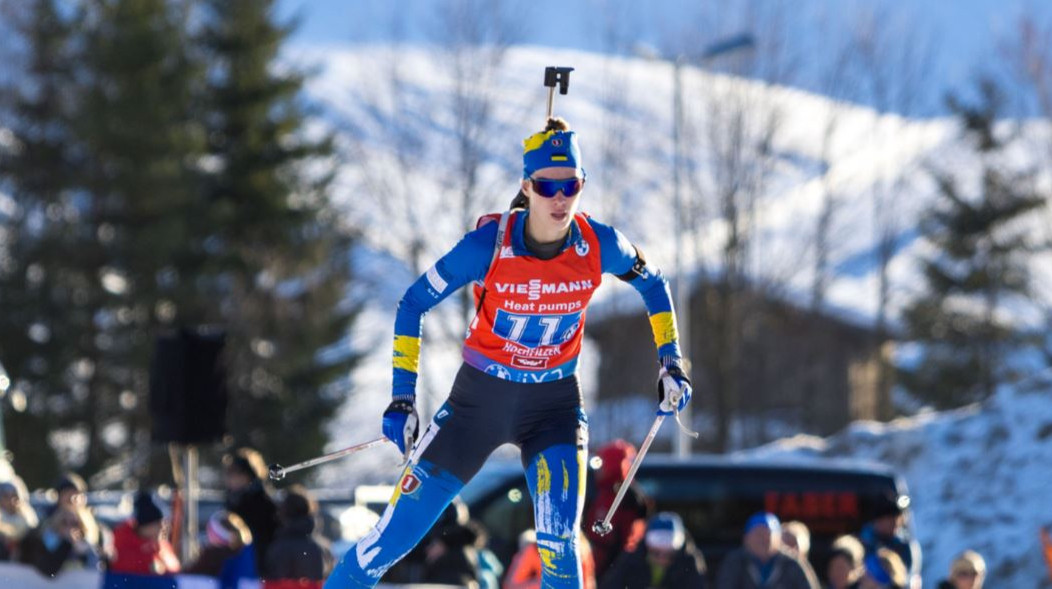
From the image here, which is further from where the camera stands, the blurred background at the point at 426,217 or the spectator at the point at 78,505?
the blurred background at the point at 426,217

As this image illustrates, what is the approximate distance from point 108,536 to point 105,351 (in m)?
19.0

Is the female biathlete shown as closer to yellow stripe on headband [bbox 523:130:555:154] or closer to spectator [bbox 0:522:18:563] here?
yellow stripe on headband [bbox 523:130:555:154]

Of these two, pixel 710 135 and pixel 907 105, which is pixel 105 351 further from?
pixel 907 105

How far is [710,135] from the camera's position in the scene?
128ft

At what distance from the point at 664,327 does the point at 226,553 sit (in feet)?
11.7

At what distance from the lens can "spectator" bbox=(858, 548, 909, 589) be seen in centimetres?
1082

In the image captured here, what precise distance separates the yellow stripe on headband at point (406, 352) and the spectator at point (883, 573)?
514cm

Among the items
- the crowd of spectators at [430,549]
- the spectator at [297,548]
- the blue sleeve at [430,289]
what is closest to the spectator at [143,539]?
the crowd of spectators at [430,549]

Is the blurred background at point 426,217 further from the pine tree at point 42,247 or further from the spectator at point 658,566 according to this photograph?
the spectator at point 658,566

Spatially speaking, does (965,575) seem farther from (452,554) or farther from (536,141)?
(536,141)

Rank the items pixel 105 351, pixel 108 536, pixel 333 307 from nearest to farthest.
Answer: pixel 108 536
pixel 105 351
pixel 333 307

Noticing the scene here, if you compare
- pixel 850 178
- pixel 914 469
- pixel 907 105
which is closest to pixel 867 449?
pixel 914 469

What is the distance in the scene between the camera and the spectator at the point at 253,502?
10484mm

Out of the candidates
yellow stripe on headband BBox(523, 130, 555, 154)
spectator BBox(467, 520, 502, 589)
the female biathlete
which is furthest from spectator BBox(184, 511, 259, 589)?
yellow stripe on headband BBox(523, 130, 555, 154)
